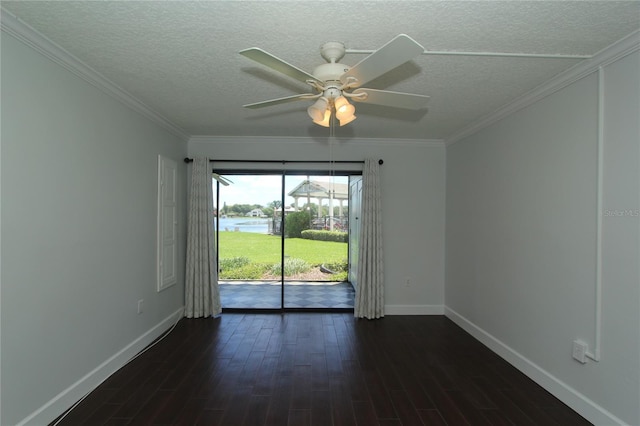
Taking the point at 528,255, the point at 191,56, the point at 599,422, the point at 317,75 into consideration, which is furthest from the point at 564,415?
the point at 191,56

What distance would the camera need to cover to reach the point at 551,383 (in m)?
2.42

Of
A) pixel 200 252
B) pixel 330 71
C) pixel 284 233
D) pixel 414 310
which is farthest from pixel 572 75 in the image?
pixel 200 252

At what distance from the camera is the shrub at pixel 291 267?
444 cm

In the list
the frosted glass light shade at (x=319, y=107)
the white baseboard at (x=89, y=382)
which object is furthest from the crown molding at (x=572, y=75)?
the white baseboard at (x=89, y=382)

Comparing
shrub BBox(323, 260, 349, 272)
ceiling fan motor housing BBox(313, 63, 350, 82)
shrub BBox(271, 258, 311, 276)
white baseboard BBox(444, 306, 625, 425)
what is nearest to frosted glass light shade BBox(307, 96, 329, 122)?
ceiling fan motor housing BBox(313, 63, 350, 82)

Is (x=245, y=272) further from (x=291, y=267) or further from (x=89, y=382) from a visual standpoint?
(x=89, y=382)

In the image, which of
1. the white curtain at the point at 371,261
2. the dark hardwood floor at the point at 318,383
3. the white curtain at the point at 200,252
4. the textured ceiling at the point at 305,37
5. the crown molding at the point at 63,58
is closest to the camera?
the textured ceiling at the point at 305,37

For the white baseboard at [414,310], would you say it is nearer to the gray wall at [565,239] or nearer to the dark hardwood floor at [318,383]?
the dark hardwood floor at [318,383]

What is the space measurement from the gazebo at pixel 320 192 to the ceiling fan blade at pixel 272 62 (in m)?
2.72

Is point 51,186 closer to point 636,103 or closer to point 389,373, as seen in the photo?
point 389,373

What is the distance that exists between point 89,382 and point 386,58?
310 cm

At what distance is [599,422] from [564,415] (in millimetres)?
189

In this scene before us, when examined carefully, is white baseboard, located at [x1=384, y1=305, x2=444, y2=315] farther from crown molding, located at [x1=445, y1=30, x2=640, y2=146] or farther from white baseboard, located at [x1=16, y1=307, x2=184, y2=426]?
white baseboard, located at [x1=16, y1=307, x2=184, y2=426]

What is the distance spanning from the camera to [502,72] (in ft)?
7.52
